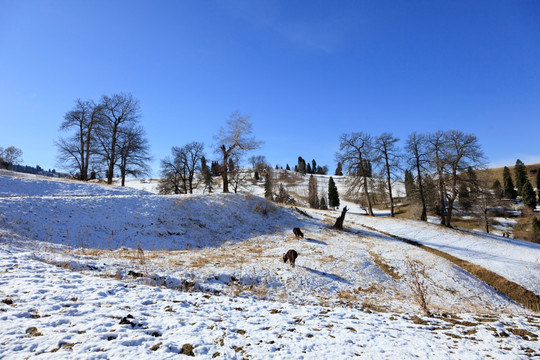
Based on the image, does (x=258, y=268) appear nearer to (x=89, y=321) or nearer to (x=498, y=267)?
(x=89, y=321)

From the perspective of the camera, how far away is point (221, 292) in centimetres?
825

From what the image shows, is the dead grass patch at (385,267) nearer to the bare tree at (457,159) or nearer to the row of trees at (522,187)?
the bare tree at (457,159)

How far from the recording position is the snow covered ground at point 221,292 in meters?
4.26

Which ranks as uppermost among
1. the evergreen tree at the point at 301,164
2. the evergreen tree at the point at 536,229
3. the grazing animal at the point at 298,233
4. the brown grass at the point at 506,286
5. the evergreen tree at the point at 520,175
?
the evergreen tree at the point at 301,164

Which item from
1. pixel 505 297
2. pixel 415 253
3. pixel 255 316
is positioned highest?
pixel 255 316

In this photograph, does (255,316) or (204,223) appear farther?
(204,223)

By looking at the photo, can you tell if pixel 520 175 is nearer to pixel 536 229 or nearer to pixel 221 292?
pixel 536 229

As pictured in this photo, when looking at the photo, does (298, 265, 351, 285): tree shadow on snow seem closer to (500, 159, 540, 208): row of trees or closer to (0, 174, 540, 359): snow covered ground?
(0, 174, 540, 359): snow covered ground

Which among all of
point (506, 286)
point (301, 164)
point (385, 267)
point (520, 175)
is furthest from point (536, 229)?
point (301, 164)

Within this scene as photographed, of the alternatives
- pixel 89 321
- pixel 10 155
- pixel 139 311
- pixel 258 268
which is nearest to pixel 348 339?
pixel 139 311

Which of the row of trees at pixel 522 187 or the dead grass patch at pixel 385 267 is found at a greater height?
the row of trees at pixel 522 187

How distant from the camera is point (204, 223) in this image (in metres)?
20.7

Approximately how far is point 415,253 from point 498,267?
508 cm

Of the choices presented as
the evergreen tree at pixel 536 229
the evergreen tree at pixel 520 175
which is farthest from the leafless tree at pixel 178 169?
the evergreen tree at pixel 520 175
